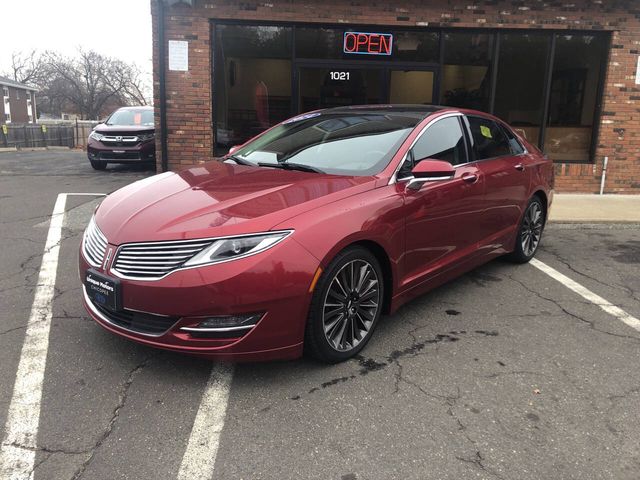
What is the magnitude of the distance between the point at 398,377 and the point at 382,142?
1.70 meters

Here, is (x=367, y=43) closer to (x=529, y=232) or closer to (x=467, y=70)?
(x=467, y=70)

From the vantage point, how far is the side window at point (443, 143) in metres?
3.95

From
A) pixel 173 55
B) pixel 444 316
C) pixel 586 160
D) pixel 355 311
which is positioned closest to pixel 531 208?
pixel 444 316

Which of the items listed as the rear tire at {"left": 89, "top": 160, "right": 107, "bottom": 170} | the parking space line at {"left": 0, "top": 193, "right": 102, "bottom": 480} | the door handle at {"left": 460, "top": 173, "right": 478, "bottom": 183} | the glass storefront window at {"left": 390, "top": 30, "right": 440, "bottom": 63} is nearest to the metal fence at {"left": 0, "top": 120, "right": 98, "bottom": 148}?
the rear tire at {"left": 89, "top": 160, "right": 107, "bottom": 170}

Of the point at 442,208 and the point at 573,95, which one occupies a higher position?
the point at 573,95

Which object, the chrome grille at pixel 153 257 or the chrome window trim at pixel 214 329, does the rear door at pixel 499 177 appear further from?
the chrome grille at pixel 153 257

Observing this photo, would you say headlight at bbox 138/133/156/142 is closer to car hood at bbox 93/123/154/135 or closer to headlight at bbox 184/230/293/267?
car hood at bbox 93/123/154/135

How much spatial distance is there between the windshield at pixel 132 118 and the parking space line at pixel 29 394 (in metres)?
9.35

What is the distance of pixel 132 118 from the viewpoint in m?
13.6

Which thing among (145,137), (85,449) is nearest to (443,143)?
(85,449)

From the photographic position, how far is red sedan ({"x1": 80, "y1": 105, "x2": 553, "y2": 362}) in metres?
2.79

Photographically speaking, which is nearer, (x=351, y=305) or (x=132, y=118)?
(x=351, y=305)

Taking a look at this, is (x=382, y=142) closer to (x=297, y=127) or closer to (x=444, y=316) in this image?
(x=297, y=127)

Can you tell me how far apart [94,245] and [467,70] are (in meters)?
8.35
